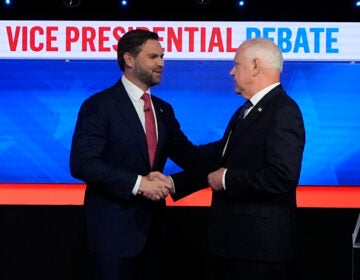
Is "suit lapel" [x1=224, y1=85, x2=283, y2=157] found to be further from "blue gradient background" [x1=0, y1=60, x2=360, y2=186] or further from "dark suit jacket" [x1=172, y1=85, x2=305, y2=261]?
"blue gradient background" [x1=0, y1=60, x2=360, y2=186]

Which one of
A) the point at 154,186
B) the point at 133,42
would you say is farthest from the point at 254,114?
the point at 133,42

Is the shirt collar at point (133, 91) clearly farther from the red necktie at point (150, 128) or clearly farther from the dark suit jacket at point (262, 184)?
the dark suit jacket at point (262, 184)

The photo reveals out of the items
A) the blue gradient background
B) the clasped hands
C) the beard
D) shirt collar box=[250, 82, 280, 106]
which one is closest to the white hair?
shirt collar box=[250, 82, 280, 106]

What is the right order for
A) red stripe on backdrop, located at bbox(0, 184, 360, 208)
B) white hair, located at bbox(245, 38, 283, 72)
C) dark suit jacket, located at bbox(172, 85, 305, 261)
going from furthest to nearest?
red stripe on backdrop, located at bbox(0, 184, 360, 208) < white hair, located at bbox(245, 38, 283, 72) < dark suit jacket, located at bbox(172, 85, 305, 261)

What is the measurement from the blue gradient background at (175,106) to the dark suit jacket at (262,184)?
1.80 meters

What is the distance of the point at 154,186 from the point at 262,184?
1.69 ft

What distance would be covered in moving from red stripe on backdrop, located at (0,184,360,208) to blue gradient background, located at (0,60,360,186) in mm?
47

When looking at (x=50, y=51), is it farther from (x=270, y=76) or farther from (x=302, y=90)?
(x=270, y=76)

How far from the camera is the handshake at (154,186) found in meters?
2.84

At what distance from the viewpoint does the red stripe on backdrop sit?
4.40m

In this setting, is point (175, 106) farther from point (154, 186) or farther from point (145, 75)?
point (154, 186)
